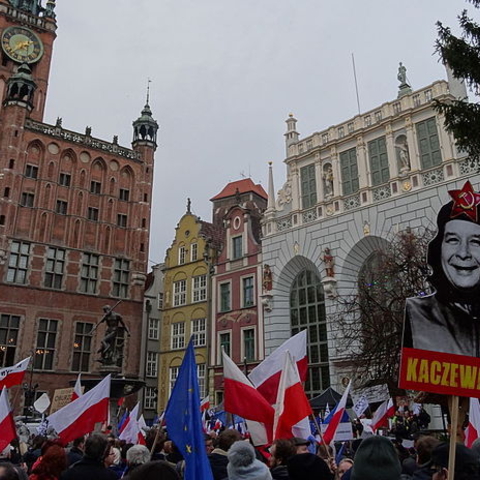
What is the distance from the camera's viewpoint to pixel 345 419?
11.7 metres

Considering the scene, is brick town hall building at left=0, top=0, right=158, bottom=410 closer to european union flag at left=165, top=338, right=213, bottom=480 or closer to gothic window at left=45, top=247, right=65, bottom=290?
gothic window at left=45, top=247, right=65, bottom=290

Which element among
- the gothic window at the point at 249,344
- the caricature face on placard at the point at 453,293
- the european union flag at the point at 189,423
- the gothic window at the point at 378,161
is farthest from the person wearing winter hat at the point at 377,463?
the gothic window at the point at 249,344

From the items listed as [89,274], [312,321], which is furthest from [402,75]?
[89,274]

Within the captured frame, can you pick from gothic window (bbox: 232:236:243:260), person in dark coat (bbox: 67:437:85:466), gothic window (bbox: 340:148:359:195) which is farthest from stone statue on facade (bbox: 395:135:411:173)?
person in dark coat (bbox: 67:437:85:466)

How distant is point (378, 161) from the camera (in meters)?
28.7

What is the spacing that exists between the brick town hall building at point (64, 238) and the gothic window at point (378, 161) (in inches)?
672

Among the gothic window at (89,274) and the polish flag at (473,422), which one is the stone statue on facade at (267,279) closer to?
the gothic window at (89,274)

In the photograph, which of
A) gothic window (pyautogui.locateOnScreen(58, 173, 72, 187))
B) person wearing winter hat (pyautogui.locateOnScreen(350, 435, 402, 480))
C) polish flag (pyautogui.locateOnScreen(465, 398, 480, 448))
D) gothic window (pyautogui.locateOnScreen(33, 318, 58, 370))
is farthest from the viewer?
gothic window (pyautogui.locateOnScreen(58, 173, 72, 187))

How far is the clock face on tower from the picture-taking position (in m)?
42.6

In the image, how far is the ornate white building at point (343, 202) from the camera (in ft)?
85.9

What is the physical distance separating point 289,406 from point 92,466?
267 centimetres

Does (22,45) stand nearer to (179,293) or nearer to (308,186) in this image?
(179,293)

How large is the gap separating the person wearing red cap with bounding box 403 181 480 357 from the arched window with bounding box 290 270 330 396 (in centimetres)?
2321

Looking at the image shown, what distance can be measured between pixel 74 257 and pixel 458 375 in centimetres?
3251
